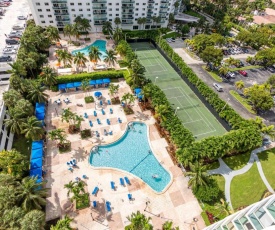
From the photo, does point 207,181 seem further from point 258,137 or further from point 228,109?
point 228,109

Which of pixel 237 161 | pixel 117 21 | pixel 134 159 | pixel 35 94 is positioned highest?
pixel 117 21

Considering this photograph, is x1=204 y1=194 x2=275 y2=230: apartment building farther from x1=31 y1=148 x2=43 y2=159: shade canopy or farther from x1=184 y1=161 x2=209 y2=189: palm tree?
x1=31 y1=148 x2=43 y2=159: shade canopy

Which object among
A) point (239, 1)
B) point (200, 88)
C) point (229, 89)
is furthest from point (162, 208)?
point (239, 1)

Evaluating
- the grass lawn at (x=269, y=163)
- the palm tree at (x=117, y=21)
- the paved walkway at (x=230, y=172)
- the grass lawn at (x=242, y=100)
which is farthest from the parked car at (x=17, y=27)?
the grass lawn at (x=269, y=163)

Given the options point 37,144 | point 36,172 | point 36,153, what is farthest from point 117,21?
point 36,172

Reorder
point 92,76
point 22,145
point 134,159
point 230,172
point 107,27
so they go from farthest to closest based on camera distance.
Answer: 1. point 107,27
2. point 92,76
3. point 22,145
4. point 134,159
5. point 230,172

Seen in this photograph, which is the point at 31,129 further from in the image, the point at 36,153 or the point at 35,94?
the point at 35,94
